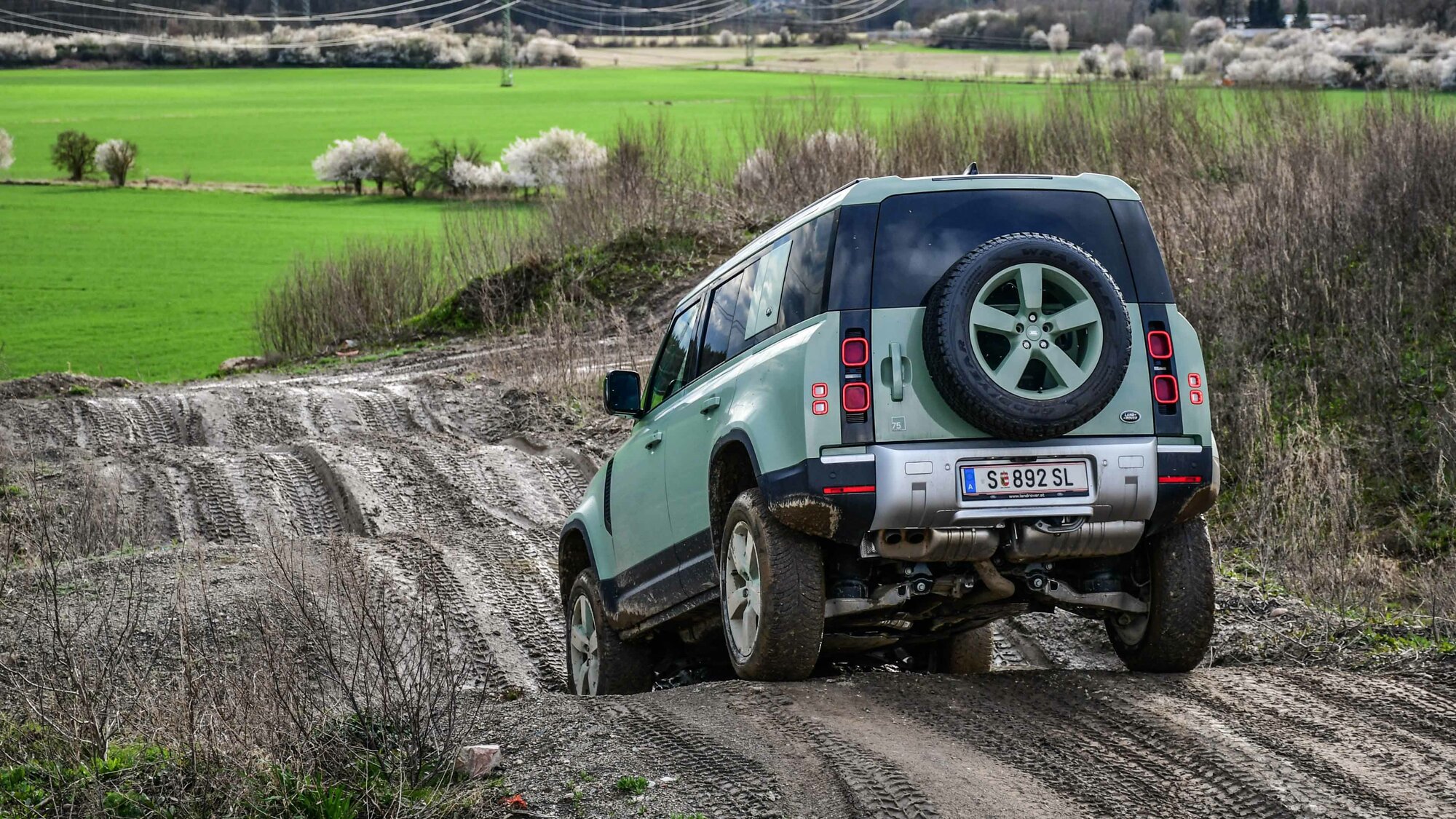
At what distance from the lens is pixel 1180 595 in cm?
607

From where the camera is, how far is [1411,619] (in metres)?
7.44

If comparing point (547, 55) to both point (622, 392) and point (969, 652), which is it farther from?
point (969, 652)

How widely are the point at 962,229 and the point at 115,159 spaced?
72931 millimetres

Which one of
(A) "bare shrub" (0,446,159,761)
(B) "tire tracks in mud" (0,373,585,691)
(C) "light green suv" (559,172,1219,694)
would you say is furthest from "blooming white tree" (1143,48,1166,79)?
(C) "light green suv" (559,172,1219,694)

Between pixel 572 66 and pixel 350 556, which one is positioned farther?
pixel 572 66

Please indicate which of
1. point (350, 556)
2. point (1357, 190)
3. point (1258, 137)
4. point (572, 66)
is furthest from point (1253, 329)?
point (572, 66)

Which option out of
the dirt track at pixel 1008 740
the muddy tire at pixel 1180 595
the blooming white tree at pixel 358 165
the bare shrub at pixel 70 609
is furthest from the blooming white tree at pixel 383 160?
the muddy tire at pixel 1180 595

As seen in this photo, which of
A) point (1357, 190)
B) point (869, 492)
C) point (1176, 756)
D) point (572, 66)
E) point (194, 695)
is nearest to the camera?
point (194, 695)

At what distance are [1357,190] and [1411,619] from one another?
39.4ft

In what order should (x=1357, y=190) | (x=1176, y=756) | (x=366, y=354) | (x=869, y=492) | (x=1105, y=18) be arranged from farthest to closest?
1. (x=1105, y=18)
2. (x=366, y=354)
3. (x=1357, y=190)
4. (x=869, y=492)
5. (x=1176, y=756)

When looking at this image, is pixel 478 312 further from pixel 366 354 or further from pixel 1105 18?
pixel 1105 18

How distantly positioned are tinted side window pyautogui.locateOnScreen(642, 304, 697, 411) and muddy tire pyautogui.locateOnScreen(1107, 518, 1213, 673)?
246 centimetres

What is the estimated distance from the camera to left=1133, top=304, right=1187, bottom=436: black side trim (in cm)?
573

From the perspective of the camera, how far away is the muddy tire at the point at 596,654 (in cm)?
752
